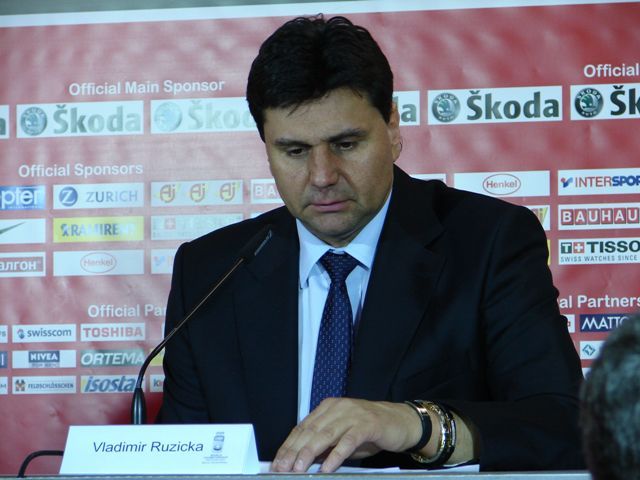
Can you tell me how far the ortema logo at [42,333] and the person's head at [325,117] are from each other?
4.28 feet

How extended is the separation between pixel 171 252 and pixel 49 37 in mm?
815

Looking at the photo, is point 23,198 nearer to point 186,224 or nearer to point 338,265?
point 186,224

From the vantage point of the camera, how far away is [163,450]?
4.20 feet

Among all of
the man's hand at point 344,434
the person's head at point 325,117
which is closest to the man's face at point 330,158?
the person's head at point 325,117

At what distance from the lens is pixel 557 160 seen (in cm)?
291

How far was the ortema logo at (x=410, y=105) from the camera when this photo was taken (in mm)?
2963

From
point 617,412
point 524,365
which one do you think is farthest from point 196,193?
point 617,412

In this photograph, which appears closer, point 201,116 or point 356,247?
point 356,247

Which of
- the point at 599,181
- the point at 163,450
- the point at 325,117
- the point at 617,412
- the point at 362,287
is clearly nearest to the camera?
the point at 617,412

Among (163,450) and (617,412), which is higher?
(617,412)

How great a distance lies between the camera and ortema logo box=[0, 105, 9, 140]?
3.05 metres

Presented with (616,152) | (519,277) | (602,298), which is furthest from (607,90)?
(519,277)

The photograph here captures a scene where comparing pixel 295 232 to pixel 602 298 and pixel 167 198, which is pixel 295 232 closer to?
pixel 167 198

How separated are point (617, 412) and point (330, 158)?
1.46 m
